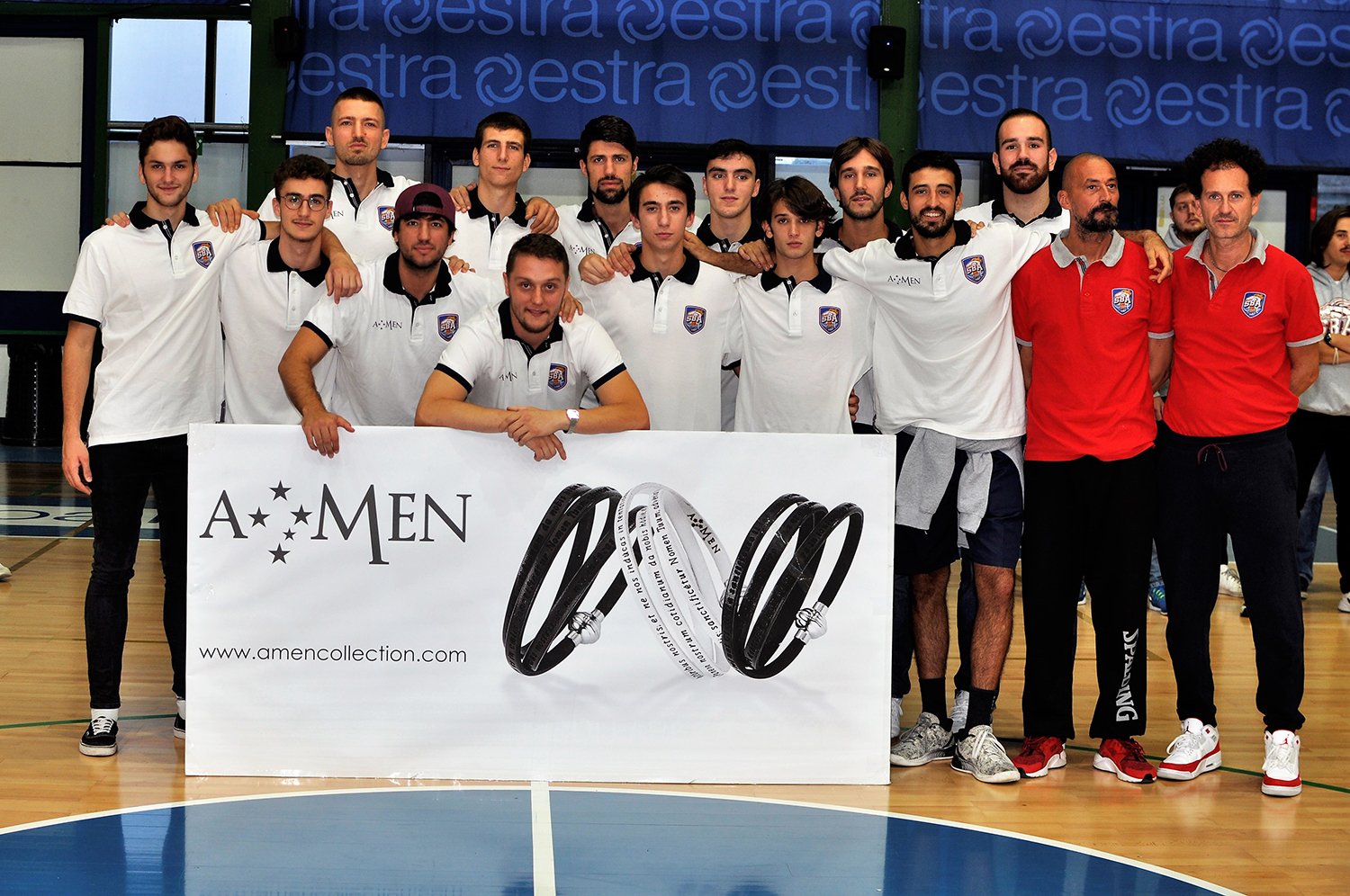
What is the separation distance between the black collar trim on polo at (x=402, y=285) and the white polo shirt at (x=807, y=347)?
1.03 meters

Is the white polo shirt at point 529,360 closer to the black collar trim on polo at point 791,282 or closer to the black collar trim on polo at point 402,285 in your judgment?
the black collar trim on polo at point 402,285

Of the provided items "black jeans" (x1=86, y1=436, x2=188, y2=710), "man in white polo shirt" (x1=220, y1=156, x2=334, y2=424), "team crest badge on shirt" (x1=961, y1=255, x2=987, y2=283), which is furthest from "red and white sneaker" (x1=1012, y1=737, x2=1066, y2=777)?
"black jeans" (x1=86, y1=436, x2=188, y2=710)

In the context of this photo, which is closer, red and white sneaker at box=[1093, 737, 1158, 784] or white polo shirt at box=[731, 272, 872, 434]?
red and white sneaker at box=[1093, 737, 1158, 784]

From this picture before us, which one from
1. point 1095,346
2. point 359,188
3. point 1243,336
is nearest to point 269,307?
point 359,188

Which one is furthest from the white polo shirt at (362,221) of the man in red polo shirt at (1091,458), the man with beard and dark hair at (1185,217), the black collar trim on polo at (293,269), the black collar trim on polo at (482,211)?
the man with beard and dark hair at (1185,217)

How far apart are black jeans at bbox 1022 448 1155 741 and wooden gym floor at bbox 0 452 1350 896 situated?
252 millimetres

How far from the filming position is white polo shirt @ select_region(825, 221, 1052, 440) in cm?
417

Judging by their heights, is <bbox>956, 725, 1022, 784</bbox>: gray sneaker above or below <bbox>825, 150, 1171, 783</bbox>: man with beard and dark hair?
below

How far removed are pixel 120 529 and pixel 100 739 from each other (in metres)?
0.68

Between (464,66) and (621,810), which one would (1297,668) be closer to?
(621,810)

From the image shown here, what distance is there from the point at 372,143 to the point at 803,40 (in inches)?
223

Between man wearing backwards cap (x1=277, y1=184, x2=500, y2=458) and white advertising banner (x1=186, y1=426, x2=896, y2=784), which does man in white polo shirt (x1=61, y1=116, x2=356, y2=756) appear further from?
white advertising banner (x1=186, y1=426, x2=896, y2=784)

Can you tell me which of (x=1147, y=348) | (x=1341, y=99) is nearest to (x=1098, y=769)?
(x=1147, y=348)

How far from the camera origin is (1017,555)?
4312mm
